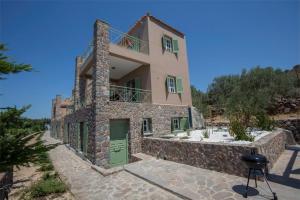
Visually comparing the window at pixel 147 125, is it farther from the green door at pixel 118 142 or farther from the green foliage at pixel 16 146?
the green foliage at pixel 16 146

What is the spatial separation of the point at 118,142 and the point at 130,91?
12.3 ft

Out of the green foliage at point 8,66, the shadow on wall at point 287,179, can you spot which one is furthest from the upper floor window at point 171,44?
the green foliage at point 8,66

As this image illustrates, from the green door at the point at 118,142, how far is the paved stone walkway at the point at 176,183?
224cm

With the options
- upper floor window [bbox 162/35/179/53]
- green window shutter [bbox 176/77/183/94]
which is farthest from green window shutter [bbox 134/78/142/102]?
upper floor window [bbox 162/35/179/53]

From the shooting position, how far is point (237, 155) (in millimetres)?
5836

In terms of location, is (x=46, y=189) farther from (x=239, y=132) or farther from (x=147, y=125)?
(x=239, y=132)

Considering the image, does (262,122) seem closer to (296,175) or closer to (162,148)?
(296,175)

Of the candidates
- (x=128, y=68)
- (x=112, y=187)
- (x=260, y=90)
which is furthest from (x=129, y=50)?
(x=260, y=90)

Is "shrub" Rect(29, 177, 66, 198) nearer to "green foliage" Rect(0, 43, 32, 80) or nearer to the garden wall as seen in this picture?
the garden wall

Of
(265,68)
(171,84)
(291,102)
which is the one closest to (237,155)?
(171,84)

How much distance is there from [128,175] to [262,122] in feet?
30.9

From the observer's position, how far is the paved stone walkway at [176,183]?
15.2ft

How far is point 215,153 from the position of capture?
6488 mm

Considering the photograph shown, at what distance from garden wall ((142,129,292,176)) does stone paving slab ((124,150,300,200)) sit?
0.26m
